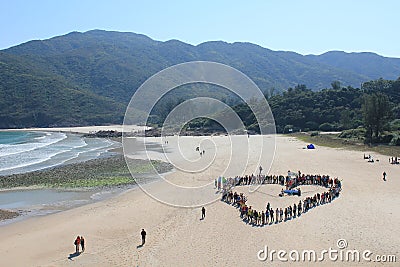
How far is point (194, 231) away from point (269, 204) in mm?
5812

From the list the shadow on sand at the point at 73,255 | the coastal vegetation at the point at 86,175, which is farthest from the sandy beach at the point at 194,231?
the coastal vegetation at the point at 86,175

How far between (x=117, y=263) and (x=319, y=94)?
10160cm

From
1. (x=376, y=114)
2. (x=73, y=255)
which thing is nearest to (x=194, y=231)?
(x=73, y=255)

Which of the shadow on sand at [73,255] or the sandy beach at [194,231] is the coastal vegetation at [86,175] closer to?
the sandy beach at [194,231]

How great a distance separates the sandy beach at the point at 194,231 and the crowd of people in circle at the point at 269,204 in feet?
2.01

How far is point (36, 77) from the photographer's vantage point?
192 m

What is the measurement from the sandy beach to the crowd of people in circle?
2.01ft

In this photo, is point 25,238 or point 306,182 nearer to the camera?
point 25,238

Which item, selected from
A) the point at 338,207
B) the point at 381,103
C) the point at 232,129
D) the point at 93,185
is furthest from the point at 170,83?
the point at 338,207

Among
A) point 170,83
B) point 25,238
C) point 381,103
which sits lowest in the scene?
point 25,238

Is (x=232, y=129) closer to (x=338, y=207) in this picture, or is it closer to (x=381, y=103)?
(x=381, y=103)

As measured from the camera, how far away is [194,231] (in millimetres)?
21141

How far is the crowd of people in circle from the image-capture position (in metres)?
22.5

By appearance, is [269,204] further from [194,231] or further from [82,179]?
[82,179]
